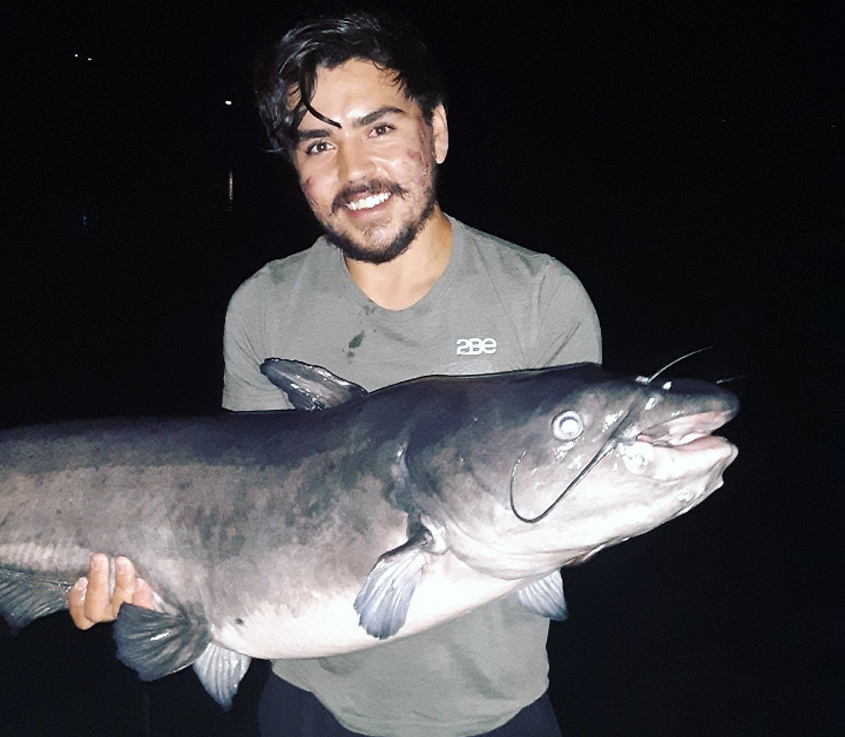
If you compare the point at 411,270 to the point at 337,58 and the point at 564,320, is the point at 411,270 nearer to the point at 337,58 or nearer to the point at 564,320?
the point at 564,320

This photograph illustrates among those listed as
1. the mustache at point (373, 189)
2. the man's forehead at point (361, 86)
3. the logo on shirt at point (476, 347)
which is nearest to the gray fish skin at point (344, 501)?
the logo on shirt at point (476, 347)

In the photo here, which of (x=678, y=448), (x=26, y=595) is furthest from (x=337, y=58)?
(x=26, y=595)

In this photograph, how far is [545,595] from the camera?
1.64 m

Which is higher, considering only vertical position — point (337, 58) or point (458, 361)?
point (337, 58)

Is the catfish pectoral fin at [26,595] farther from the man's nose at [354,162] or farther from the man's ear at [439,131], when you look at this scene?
the man's ear at [439,131]

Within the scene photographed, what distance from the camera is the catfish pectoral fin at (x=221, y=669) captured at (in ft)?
6.13

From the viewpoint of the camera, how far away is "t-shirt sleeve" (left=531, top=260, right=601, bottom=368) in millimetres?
1745

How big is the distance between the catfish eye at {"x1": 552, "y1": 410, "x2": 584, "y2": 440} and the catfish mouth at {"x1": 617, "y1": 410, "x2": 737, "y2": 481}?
9cm

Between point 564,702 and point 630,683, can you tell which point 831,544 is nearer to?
point 630,683

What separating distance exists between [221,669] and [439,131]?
1653 millimetres

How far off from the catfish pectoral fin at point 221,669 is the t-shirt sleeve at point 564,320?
1158mm

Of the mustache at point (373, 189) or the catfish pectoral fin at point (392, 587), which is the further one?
the mustache at point (373, 189)

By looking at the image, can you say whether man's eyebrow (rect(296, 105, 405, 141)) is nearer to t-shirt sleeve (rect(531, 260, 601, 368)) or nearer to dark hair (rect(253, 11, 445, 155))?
dark hair (rect(253, 11, 445, 155))

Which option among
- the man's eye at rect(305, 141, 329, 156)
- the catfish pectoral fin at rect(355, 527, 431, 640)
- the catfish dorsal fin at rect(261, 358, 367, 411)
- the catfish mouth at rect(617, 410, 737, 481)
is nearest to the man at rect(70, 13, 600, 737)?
the man's eye at rect(305, 141, 329, 156)
